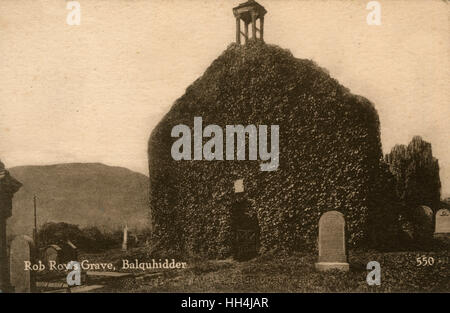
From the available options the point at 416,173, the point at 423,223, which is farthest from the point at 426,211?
the point at 416,173

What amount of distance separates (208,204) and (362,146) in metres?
3.36

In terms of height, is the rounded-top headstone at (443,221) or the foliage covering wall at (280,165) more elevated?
the foliage covering wall at (280,165)

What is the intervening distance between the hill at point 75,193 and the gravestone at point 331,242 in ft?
12.3

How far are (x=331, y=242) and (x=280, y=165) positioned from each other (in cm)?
191

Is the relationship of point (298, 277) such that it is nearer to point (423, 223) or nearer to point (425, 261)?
point (425, 261)

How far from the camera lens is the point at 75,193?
34.4ft

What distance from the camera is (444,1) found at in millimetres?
9523

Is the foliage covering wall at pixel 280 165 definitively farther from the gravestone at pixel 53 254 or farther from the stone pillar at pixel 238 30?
the gravestone at pixel 53 254

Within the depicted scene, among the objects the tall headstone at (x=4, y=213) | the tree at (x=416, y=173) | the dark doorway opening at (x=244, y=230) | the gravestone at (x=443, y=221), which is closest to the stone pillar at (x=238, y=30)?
the dark doorway opening at (x=244, y=230)

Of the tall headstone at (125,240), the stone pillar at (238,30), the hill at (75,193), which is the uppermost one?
the stone pillar at (238,30)

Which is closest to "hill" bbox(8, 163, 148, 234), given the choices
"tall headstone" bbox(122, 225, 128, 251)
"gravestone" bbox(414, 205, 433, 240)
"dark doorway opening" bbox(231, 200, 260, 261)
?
"tall headstone" bbox(122, 225, 128, 251)

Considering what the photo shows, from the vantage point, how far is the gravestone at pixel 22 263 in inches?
364
